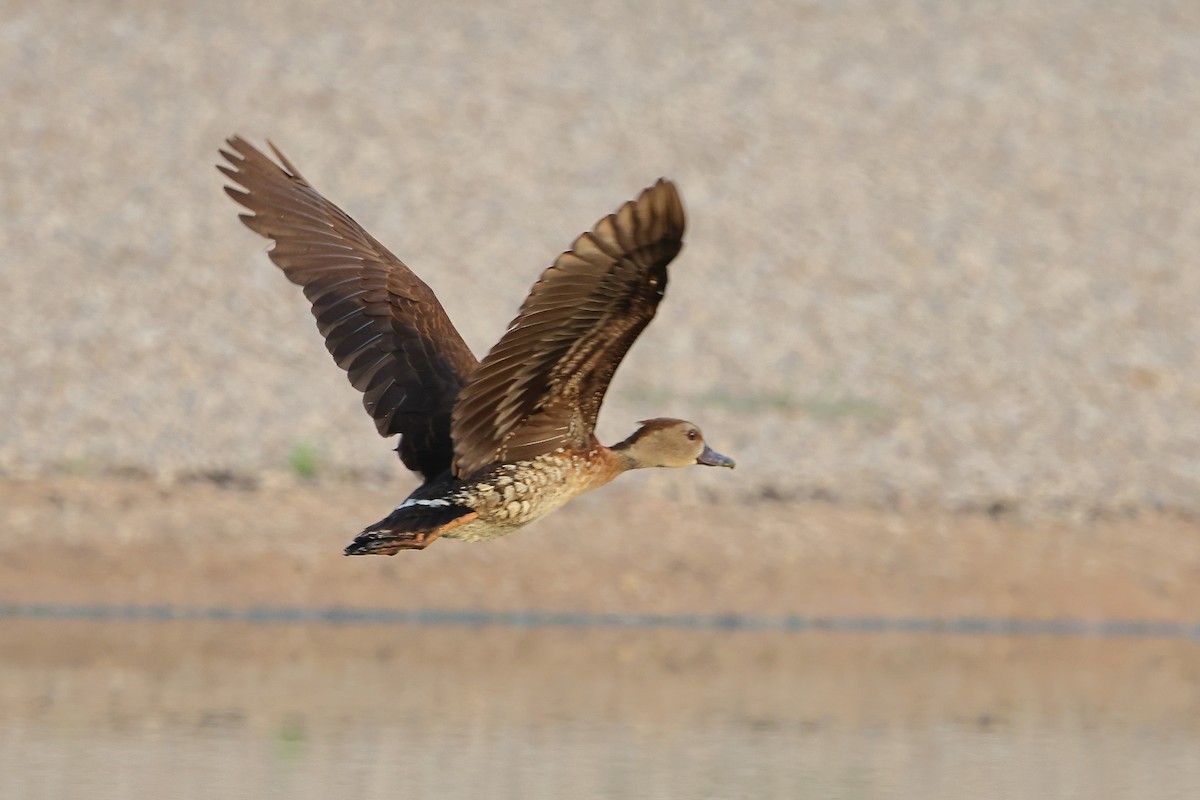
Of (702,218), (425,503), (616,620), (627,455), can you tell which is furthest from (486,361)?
(702,218)

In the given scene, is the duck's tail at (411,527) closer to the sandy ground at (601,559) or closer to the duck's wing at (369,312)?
the duck's wing at (369,312)

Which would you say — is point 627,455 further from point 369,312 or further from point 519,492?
point 369,312

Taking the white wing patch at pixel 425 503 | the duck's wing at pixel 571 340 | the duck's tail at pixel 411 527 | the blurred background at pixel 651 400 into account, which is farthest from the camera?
the blurred background at pixel 651 400

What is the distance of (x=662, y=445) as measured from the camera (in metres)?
10.6

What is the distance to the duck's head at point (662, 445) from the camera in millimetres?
10609

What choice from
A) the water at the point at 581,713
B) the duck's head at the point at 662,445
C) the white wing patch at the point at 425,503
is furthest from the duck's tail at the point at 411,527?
the water at the point at 581,713

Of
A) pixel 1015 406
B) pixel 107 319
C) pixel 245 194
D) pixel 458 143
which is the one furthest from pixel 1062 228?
pixel 245 194

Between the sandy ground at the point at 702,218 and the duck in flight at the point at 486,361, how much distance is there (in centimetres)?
936

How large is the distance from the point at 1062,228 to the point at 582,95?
572 centimetres

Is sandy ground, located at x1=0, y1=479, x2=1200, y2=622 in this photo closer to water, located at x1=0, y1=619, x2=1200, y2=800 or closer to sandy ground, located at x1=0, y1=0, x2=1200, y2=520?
sandy ground, located at x1=0, y1=0, x2=1200, y2=520

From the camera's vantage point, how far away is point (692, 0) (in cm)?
3152

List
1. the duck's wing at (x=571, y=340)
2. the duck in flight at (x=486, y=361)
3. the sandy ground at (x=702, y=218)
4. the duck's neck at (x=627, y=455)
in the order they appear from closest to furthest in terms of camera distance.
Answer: the duck's wing at (x=571, y=340) < the duck in flight at (x=486, y=361) < the duck's neck at (x=627, y=455) < the sandy ground at (x=702, y=218)

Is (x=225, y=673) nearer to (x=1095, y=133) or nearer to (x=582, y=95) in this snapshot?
(x=582, y=95)

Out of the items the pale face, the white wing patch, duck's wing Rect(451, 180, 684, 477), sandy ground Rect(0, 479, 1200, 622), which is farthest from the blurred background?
duck's wing Rect(451, 180, 684, 477)
